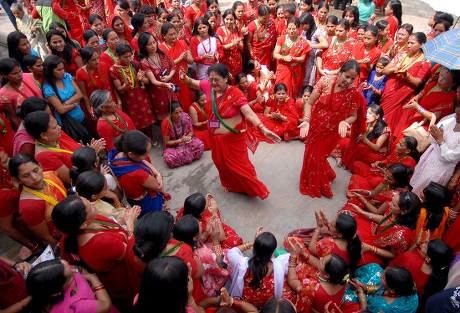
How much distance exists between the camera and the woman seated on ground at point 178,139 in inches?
172

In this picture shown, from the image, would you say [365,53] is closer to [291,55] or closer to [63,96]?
[291,55]

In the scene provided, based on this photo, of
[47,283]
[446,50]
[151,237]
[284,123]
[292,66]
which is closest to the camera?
[47,283]

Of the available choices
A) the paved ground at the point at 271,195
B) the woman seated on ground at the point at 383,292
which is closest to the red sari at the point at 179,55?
the paved ground at the point at 271,195

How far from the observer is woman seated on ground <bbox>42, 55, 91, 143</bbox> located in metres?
3.78

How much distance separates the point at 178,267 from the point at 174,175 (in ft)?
9.32

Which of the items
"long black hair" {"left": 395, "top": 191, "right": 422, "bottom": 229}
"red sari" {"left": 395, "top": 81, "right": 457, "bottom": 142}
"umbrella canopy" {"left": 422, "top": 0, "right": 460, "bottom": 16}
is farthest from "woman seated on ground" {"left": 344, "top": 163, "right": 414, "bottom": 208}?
"umbrella canopy" {"left": 422, "top": 0, "right": 460, "bottom": 16}

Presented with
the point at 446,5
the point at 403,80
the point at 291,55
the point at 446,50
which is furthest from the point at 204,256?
the point at 446,5

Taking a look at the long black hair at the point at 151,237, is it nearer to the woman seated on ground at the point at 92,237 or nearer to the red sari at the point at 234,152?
the woman seated on ground at the point at 92,237

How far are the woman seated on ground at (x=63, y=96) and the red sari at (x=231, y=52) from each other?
8.32 feet

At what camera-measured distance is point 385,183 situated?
3.48 metres

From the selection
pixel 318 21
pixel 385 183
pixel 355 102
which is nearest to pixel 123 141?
pixel 355 102

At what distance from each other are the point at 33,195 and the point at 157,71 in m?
2.52

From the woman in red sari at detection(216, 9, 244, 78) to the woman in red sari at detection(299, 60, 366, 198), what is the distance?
2439 mm

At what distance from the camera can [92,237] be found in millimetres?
2096
